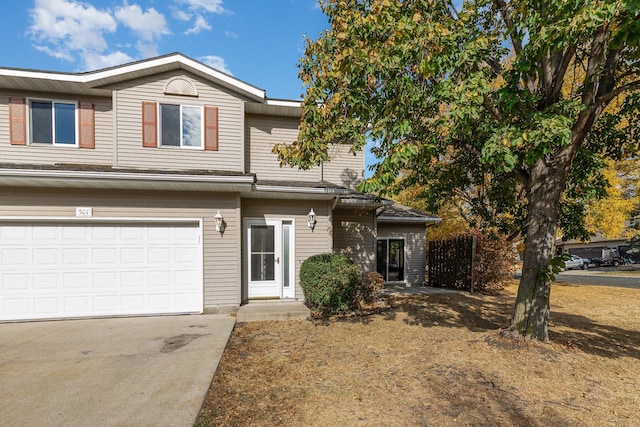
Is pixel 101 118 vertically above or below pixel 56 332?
above

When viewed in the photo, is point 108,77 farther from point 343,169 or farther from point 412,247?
point 412,247

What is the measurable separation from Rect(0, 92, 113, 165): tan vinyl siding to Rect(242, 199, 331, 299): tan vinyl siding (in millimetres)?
3882

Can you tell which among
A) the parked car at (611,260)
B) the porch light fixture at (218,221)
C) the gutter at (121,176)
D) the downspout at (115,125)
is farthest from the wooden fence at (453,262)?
the parked car at (611,260)

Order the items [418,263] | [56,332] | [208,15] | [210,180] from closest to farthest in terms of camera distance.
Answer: [56,332] < [210,180] < [208,15] < [418,263]

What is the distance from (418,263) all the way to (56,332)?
11.7 metres

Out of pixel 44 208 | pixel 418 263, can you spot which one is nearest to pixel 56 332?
pixel 44 208

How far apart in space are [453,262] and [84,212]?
12140 millimetres

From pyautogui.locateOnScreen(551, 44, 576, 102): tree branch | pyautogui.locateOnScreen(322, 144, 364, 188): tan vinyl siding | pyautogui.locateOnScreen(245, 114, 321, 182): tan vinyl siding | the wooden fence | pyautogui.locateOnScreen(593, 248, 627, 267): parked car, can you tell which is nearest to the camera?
pyautogui.locateOnScreen(551, 44, 576, 102): tree branch

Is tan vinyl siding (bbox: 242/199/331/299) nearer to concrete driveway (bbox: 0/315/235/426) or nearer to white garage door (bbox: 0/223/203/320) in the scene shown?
white garage door (bbox: 0/223/203/320)

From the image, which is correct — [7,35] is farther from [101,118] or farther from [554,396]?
[554,396]

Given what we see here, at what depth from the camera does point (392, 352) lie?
17.4 ft

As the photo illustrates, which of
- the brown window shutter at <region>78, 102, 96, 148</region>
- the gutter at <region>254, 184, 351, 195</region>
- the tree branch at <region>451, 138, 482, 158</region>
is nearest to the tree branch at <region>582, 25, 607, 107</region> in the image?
the tree branch at <region>451, 138, 482, 158</region>

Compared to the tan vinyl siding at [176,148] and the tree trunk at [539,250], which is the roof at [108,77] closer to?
the tan vinyl siding at [176,148]

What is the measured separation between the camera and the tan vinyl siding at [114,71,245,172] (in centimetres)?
784
